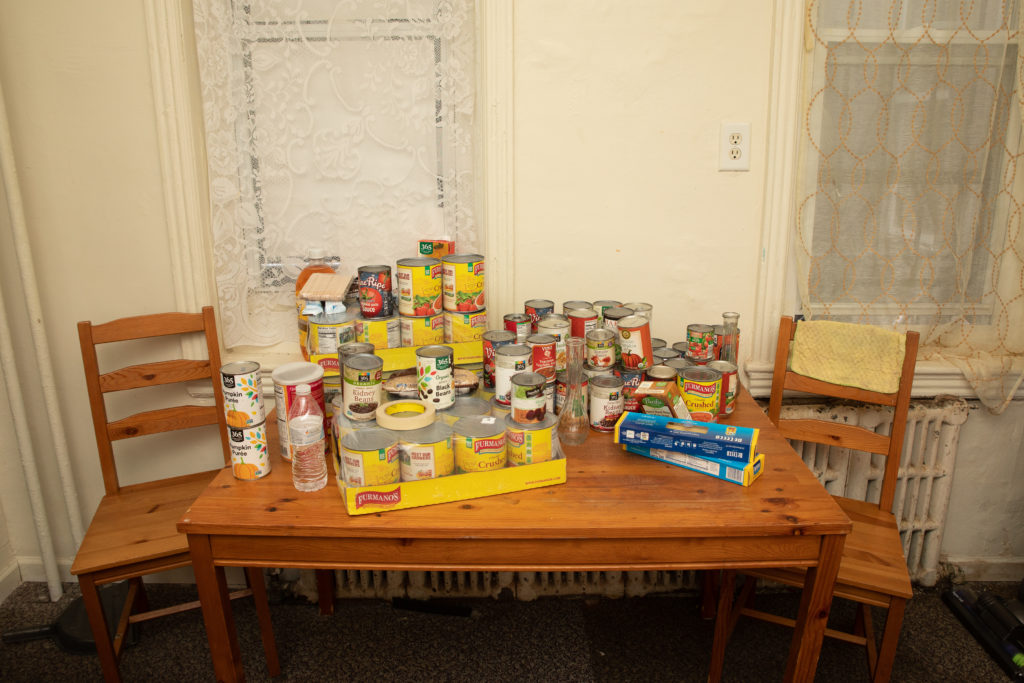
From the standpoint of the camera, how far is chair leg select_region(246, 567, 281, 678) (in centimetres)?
180

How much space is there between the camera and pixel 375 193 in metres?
1.98

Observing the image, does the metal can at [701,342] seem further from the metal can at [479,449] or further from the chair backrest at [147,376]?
the chair backrest at [147,376]

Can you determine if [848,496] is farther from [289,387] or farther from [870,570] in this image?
[289,387]

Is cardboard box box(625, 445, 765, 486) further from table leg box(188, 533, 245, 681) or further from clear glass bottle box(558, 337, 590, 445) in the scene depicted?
table leg box(188, 533, 245, 681)

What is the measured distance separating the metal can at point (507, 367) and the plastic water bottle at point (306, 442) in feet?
1.27

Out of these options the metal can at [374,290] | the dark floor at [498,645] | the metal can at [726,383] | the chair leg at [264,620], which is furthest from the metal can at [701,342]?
the chair leg at [264,620]

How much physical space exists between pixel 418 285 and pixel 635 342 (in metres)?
0.55

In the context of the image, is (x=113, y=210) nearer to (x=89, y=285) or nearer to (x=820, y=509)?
(x=89, y=285)

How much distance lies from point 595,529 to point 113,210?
5.47ft

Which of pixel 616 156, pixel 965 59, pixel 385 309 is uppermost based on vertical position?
pixel 965 59

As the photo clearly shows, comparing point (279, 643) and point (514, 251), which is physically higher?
point (514, 251)

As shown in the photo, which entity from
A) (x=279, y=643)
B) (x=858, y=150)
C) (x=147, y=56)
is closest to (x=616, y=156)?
(x=858, y=150)

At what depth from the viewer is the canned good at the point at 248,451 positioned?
1.38 meters

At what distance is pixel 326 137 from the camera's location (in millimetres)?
1944
